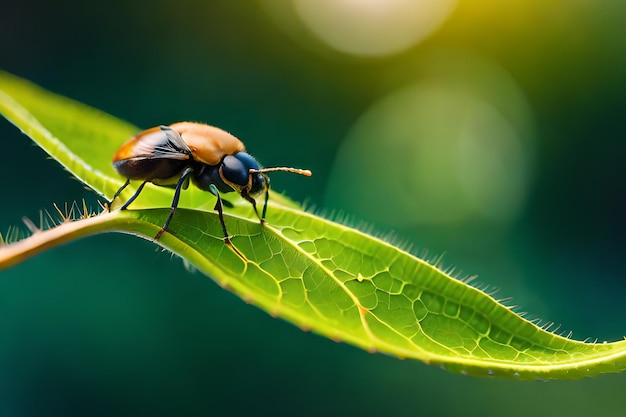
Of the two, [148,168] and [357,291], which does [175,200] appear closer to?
[148,168]

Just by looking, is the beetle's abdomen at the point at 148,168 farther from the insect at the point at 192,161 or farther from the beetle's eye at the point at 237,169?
the beetle's eye at the point at 237,169

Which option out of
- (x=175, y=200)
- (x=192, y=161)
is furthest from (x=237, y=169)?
(x=175, y=200)

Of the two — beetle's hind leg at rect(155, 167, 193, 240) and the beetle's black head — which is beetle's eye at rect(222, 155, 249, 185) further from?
beetle's hind leg at rect(155, 167, 193, 240)

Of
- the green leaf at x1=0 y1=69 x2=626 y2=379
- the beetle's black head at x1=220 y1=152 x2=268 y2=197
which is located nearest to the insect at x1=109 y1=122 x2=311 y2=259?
the beetle's black head at x1=220 y1=152 x2=268 y2=197

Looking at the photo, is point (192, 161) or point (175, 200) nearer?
point (175, 200)

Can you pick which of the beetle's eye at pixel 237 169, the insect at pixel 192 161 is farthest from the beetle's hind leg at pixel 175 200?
the beetle's eye at pixel 237 169
